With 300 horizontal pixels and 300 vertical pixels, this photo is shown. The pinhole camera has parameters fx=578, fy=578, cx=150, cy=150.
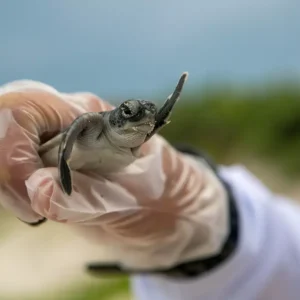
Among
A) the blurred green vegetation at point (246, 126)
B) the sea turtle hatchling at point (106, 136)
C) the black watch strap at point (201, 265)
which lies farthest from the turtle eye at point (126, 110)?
the blurred green vegetation at point (246, 126)

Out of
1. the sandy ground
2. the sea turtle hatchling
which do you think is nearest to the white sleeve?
the sea turtle hatchling

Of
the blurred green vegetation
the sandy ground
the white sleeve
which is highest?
the white sleeve

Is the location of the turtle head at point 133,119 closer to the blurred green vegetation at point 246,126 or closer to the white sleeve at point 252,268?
the white sleeve at point 252,268

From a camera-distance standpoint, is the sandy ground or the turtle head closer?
the turtle head

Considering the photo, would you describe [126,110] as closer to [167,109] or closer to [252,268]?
[167,109]

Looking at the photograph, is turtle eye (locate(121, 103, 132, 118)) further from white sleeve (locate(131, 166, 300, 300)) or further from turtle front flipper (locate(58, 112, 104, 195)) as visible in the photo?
white sleeve (locate(131, 166, 300, 300))

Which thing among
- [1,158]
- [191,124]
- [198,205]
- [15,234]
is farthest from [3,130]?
[191,124]
